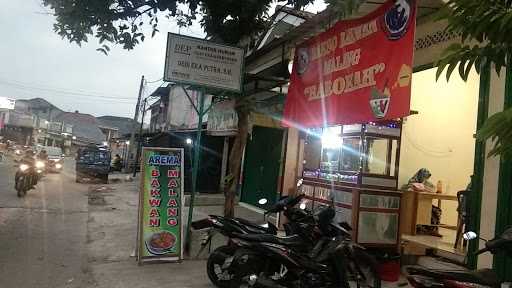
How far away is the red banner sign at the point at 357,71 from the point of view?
206 inches

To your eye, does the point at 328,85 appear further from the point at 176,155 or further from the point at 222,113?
the point at 222,113

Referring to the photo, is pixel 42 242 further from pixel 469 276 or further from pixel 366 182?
pixel 469 276

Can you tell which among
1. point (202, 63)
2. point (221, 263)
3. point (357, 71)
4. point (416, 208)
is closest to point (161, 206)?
point (221, 263)

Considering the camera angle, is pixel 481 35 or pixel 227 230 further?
pixel 227 230

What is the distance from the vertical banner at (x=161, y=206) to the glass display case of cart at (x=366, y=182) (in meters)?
2.36

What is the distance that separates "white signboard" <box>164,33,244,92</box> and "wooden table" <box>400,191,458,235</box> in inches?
134

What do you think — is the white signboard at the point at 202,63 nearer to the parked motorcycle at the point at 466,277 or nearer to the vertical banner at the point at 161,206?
the vertical banner at the point at 161,206

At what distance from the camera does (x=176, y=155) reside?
741 centimetres

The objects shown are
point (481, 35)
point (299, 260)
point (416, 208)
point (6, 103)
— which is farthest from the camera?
point (6, 103)

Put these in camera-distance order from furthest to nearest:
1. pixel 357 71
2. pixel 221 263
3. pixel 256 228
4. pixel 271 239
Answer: pixel 357 71 < pixel 221 263 < pixel 256 228 < pixel 271 239

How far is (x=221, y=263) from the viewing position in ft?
19.2

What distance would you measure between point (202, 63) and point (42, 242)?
460 centimetres

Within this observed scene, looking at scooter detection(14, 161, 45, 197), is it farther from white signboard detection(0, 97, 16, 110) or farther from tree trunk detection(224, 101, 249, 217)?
white signboard detection(0, 97, 16, 110)

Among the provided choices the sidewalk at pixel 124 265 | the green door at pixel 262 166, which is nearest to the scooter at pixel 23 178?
the sidewalk at pixel 124 265
